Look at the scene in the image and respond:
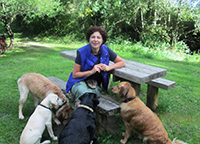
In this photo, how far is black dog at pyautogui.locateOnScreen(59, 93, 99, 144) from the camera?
1844 mm

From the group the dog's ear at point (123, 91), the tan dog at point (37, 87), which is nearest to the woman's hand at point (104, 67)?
the dog's ear at point (123, 91)

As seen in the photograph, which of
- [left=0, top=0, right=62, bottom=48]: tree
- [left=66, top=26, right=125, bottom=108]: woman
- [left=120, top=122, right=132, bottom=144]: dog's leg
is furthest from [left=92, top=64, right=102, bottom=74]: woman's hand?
[left=0, top=0, right=62, bottom=48]: tree

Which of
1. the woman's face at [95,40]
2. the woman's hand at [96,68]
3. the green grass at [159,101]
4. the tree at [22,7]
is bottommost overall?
the green grass at [159,101]

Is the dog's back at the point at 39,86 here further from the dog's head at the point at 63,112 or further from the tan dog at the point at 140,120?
the tan dog at the point at 140,120

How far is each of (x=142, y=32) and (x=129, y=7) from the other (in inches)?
69.8

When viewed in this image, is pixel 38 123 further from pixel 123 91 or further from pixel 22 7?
pixel 22 7

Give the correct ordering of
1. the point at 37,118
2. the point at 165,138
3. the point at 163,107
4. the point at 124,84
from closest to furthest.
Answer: the point at 165,138 < the point at 37,118 < the point at 124,84 < the point at 163,107

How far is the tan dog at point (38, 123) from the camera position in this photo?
2.20 m

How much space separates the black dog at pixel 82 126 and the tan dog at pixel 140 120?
1.61ft

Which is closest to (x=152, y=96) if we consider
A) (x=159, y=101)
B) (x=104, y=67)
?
(x=159, y=101)

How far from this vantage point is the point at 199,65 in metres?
6.88

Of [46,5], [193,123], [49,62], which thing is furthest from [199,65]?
[46,5]

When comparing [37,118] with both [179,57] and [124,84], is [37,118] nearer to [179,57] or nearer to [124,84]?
[124,84]

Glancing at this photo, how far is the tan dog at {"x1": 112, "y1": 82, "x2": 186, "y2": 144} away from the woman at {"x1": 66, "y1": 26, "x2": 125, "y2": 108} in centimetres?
49
